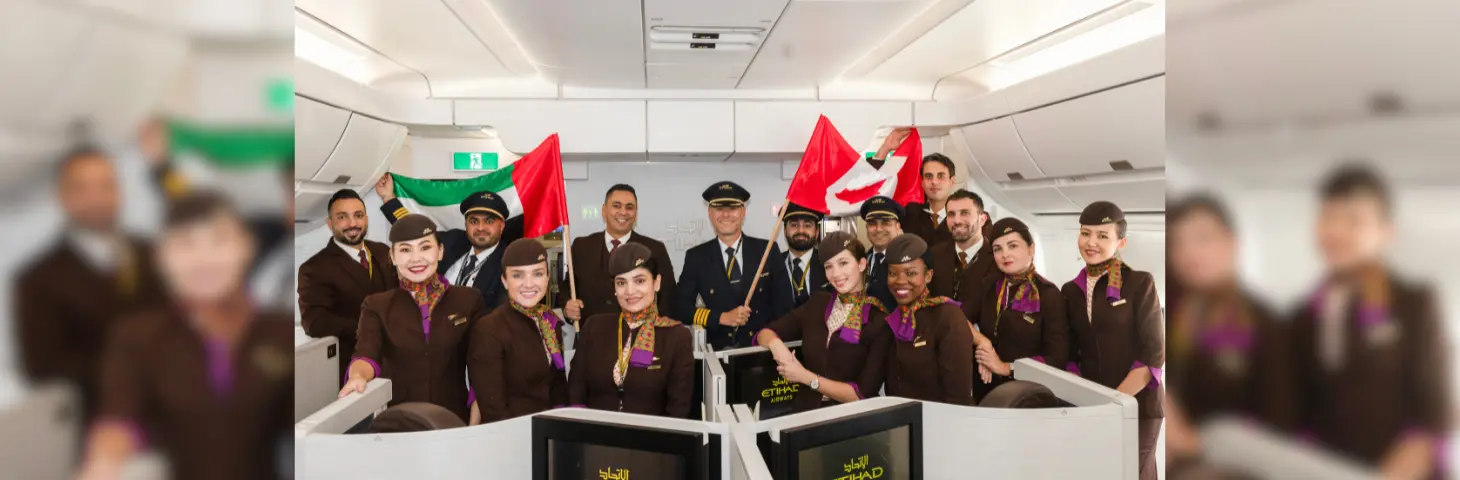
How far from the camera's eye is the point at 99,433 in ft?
0.99

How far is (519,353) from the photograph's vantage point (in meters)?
2.64

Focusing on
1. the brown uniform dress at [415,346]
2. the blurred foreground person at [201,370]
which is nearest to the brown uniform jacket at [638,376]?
the brown uniform dress at [415,346]

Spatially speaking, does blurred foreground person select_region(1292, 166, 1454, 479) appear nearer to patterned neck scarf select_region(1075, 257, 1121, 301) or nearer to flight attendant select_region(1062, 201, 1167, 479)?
flight attendant select_region(1062, 201, 1167, 479)

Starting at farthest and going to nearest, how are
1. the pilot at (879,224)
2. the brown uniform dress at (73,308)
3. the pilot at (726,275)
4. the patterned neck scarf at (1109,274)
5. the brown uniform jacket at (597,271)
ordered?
the brown uniform jacket at (597,271) → the pilot at (726,275) → the pilot at (879,224) → the patterned neck scarf at (1109,274) → the brown uniform dress at (73,308)

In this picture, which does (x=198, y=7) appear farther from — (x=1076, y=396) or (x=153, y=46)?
(x=1076, y=396)

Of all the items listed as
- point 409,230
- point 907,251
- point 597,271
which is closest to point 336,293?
point 409,230

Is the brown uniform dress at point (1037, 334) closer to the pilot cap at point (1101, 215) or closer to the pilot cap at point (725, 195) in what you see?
the pilot cap at point (1101, 215)

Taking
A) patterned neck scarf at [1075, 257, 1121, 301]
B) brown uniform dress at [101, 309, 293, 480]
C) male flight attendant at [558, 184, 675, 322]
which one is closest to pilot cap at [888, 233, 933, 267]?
patterned neck scarf at [1075, 257, 1121, 301]

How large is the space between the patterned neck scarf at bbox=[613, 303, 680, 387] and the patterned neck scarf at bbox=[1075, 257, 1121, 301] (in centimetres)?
175

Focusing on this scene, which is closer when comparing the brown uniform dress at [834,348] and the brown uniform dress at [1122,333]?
the brown uniform dress at [834,348]

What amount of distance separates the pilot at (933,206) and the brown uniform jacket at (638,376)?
86.3 inches

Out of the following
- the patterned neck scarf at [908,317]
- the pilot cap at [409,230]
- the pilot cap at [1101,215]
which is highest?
the pilot cap at [1101,215]

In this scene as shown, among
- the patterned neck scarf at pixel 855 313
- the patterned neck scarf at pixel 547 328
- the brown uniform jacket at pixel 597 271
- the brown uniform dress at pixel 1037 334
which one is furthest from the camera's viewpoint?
the brown uniform jacket at pixel 597 271

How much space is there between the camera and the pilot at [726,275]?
13.4ft
